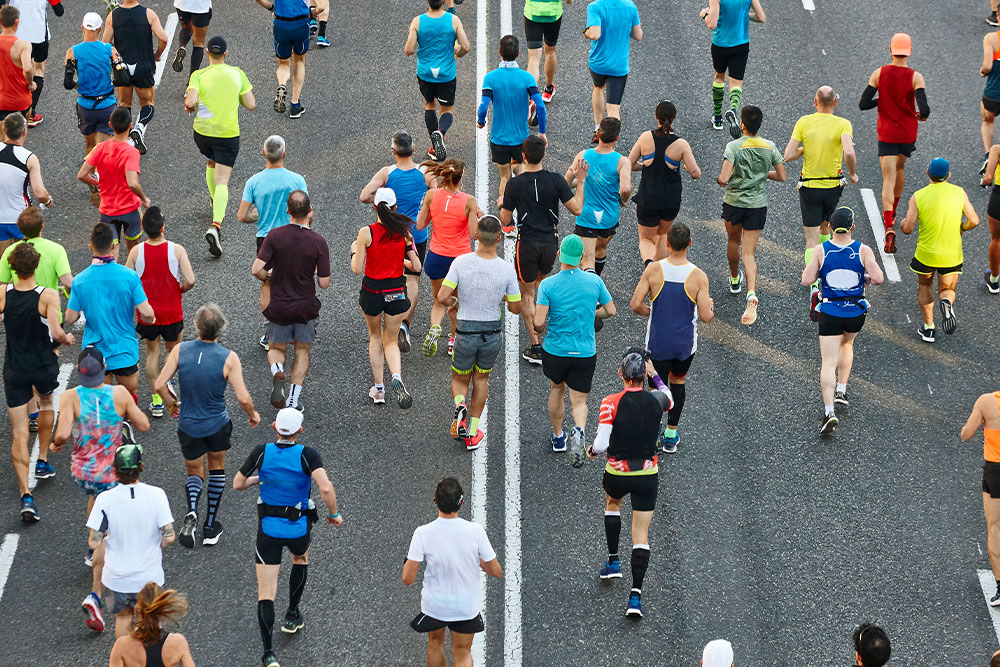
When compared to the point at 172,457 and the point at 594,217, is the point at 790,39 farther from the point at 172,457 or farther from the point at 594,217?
the point at 172,457

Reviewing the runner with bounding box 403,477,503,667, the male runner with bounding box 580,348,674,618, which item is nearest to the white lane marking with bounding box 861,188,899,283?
the male runner with bounding box 580,348,674,618

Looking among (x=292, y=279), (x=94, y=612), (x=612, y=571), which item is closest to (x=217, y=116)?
(x=292, y=279)

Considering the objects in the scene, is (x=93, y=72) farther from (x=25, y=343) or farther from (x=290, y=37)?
(x=25, y=343)

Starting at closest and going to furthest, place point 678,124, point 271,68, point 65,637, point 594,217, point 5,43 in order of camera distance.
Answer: point 65,637 < point 594,217 < point 5,43 < point 678,124 < point 271,68

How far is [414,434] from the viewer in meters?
13.7

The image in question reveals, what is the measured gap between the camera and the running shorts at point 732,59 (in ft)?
60.2

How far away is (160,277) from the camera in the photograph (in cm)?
1311

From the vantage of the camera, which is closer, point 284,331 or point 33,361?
point 33,361

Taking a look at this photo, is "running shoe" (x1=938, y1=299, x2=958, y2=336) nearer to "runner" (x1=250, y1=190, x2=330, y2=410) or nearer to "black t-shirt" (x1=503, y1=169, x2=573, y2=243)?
"black t-shirt" (x1=503, y1=169, x2=573, y2=243)

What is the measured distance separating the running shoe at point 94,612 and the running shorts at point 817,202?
29.9 ft

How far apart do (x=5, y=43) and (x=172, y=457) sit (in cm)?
701

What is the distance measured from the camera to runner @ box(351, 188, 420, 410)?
43.7ft

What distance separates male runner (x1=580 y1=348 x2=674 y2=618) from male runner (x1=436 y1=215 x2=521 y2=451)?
2.01 metres

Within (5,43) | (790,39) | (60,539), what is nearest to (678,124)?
(790,39)
